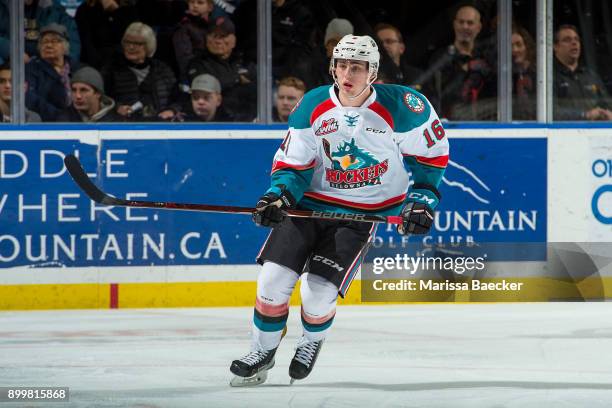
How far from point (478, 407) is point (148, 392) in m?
1.05

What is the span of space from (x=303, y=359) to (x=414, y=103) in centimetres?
93

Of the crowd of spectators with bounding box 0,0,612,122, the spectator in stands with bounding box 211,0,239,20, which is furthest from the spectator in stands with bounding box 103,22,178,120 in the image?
the spectator in stands with bounding box 211,0,239,20

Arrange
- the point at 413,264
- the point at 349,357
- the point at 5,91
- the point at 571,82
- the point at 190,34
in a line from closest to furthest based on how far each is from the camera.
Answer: the point at 349,357 → the point at 5,91 → the point at 190,34 → the point at 413,264 → the point at 571,82

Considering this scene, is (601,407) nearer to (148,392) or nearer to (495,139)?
(148,392)

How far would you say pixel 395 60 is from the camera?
614 centimetres

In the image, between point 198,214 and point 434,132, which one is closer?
point 434,132

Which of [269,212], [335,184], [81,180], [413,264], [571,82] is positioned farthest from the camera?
[571,82]

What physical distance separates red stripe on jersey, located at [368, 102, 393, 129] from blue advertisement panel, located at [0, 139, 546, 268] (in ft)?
6.17

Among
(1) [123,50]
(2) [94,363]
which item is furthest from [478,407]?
(1) [123,50]

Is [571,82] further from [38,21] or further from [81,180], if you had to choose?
[81,180]

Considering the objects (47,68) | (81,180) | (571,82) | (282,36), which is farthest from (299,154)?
(571,82)

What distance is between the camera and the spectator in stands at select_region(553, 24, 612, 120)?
20.4 feet

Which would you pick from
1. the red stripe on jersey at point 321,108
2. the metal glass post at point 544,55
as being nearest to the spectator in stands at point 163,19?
the metal glass post at point 544,55

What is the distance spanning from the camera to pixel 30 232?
586 centimetres
